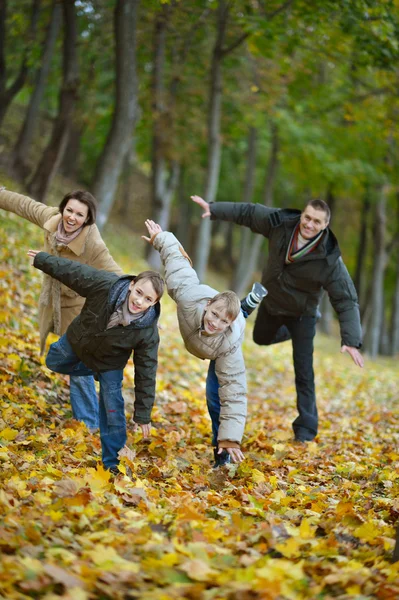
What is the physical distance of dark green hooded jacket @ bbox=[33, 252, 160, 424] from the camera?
14.8ft

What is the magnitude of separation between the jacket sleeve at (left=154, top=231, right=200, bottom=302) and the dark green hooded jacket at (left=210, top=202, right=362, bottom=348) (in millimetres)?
1147

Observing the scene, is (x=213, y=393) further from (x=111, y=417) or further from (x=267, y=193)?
(x=267, y=193)

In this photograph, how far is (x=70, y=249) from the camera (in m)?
5.23

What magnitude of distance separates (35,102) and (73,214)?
1066cm

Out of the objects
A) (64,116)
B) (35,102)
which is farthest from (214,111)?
(35,102)

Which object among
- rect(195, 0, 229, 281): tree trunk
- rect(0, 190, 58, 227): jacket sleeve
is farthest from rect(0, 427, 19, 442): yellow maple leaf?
rect(195, 0, 229, 281): tree trunk

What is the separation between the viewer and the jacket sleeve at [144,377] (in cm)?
456

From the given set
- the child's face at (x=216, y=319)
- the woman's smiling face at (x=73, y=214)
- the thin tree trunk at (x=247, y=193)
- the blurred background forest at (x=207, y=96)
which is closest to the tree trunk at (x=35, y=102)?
the blurred background forest at (x=207, y=96)

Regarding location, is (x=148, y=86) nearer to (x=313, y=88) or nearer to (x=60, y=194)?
(x=60, y=194)

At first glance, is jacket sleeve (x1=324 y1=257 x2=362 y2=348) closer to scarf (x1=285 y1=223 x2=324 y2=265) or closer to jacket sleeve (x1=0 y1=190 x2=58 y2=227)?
scarf (x1=285 y1=223 x2=324 y2=265)

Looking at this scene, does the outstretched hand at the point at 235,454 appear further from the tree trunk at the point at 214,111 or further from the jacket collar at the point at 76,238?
the tree trunk at the point at 214,111

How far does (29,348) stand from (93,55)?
10.5 metres

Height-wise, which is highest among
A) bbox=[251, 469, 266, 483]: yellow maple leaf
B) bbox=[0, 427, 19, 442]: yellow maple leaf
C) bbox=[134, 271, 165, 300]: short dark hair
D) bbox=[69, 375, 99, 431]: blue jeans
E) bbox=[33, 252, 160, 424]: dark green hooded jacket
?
bbox=[134, 271, 165, 300]: short dark hair

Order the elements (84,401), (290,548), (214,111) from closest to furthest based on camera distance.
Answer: (290,548) → (84,401) → (214,111)
